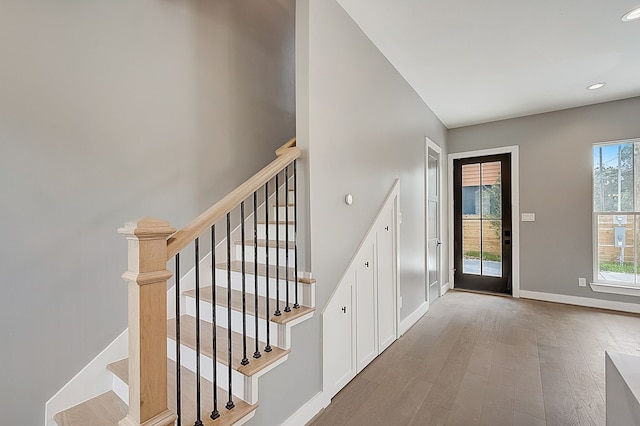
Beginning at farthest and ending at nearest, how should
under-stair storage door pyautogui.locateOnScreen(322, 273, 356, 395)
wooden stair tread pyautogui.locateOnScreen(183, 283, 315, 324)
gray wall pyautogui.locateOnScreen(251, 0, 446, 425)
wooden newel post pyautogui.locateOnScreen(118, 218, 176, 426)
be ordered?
under-stair storage door pyautogui.locateOnScreen(322, 273, 356, 395)
gray wall pyautogui.locateOnScreen(251, 0, 446, 425)
wooden stair tread pyautogui.locateOnScreen(183, 283, 315, 324)
wooden newel post pyautogui.locateOnScreen(118, 218, 176, 426)

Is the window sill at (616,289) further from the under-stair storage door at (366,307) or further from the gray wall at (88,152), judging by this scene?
the gray wall at (88,152)

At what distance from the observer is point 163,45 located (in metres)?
2.01

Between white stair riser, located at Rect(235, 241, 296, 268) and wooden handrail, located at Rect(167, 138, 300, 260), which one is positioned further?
white stair riser, located at Rect(235, 241, 296, 268)

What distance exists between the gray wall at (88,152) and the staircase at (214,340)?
355 millimetres

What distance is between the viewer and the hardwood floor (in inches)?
73.6

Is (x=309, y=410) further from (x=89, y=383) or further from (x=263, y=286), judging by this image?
(x=89, y=383)

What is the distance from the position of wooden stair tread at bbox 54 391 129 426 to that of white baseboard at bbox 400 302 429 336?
2.47 m

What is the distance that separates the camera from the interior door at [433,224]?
13.5 feet

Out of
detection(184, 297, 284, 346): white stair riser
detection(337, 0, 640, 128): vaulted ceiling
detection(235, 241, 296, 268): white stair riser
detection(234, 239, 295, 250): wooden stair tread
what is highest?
detection(337, 0, 640, 128): vaulted ceiling

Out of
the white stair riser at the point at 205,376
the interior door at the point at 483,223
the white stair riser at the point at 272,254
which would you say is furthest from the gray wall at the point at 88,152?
the interior door at the point at 483,223

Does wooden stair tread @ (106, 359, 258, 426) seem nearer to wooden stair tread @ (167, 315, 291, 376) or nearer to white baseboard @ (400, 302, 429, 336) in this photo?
wooden stair tread @ (167, 315, 291, 376)

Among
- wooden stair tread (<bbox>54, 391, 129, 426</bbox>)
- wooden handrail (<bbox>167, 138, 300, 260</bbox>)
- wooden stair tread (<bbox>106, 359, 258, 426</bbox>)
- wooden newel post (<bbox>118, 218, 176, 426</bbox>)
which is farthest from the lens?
wooden stair tread (<bbox>54, 391, 129, 426</bbox>)

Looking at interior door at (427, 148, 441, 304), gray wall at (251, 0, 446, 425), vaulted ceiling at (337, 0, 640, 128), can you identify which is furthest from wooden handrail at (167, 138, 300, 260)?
interior door at (427, 148, 441, 304)

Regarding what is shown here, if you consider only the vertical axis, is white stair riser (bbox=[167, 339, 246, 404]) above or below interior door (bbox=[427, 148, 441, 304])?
below
